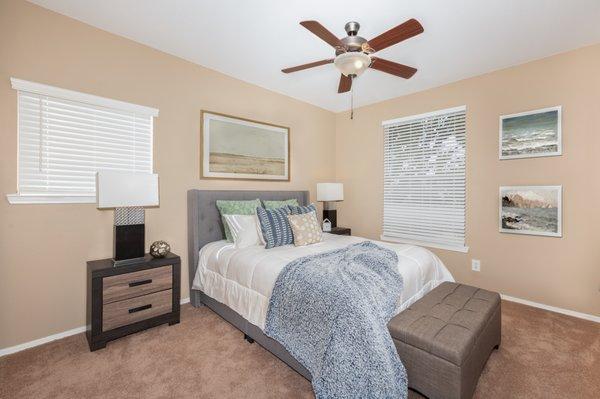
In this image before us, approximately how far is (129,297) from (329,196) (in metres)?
2.82

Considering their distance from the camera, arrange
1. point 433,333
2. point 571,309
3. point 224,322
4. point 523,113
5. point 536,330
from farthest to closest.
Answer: point 523,113 < point 571,309 < point 224,322 < point 536,330 < point 433,333

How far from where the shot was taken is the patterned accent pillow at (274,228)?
9.29ft

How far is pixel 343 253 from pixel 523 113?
8.53ft

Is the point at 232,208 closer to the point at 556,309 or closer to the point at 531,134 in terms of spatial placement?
the point at 531,134

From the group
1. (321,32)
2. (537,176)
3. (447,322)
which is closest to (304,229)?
(447,322)

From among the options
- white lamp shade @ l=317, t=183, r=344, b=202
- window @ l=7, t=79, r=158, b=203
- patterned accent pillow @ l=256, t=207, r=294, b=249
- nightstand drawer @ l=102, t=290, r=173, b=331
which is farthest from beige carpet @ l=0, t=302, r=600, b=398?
white lamp shade @ l=317, t=183, r=344, b=202

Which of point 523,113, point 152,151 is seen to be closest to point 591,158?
point 523,113

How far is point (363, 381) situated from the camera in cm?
145

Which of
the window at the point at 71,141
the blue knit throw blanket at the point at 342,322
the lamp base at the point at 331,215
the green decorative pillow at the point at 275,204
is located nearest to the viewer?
the blue knit throw blanket at the point at 342,322

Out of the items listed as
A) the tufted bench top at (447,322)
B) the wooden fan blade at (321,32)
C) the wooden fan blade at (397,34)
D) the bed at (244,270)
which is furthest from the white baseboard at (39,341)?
the wooden fan blade at (397,34)

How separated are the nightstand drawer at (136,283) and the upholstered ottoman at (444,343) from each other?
1964 millimetres

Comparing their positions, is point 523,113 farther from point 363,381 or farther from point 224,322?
point 224,322

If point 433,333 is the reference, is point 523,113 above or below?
above

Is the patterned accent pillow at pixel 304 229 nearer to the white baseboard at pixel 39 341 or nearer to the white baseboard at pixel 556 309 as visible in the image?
the white baseboard at pixel 39 341
